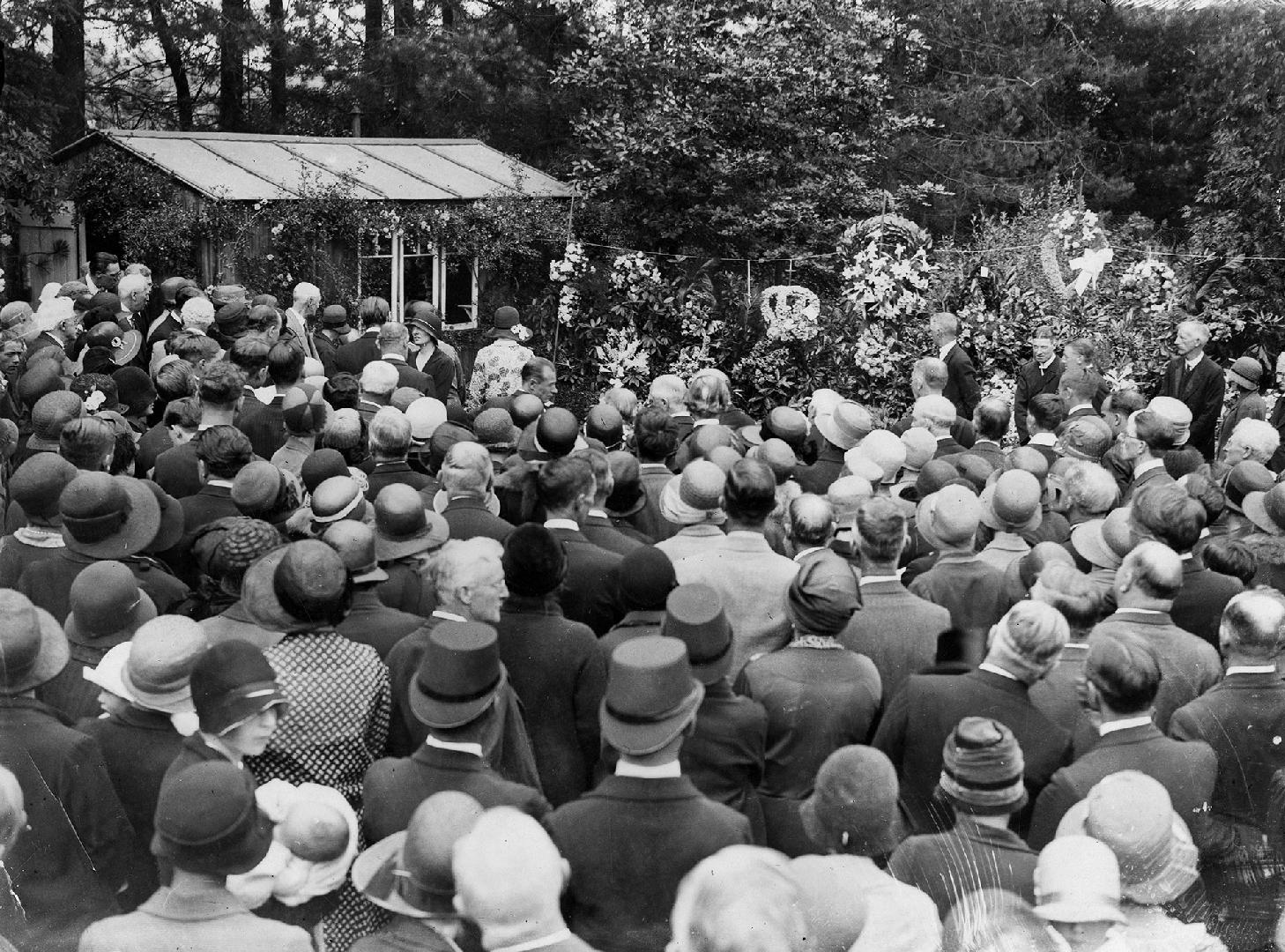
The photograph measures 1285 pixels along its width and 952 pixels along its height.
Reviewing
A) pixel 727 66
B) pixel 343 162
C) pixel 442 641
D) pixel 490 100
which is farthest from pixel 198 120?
pixel 442 641

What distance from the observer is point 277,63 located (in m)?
19.9

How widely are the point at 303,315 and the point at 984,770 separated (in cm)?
754

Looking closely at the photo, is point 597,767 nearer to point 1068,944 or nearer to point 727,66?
point 1068,944

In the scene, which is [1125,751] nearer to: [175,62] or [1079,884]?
[1079,884]

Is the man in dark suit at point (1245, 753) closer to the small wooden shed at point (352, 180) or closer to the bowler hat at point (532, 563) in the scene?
the bowler hat at point (532, 563)

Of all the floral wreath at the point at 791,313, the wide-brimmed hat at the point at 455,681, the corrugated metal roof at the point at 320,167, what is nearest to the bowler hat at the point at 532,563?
the wide-brimmed hat at the point at 455,681

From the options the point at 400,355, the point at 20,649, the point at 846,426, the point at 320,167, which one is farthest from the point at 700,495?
the point at 320,167

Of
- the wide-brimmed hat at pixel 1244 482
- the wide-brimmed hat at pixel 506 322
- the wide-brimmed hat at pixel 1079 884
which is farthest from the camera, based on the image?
the wide-brimmed hat at pixel 506 322

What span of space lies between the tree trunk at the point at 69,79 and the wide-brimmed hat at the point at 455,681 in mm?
16079

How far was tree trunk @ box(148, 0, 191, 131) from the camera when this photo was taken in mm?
17906

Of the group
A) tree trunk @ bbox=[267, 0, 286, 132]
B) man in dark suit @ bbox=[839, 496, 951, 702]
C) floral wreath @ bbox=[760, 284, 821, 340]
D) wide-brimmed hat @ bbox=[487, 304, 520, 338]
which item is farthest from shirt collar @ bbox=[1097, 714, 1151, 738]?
tree trunk @ bbox=[267, 0, 286, 132]

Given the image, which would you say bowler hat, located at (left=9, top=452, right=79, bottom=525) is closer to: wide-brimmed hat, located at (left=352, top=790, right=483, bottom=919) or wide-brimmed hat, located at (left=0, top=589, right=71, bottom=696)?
wide-brimmed hat, located at (left=0, top=589, right=71, bottom=696)

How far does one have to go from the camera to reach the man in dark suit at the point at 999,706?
13.0 feet

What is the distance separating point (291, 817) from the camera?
3131mm
